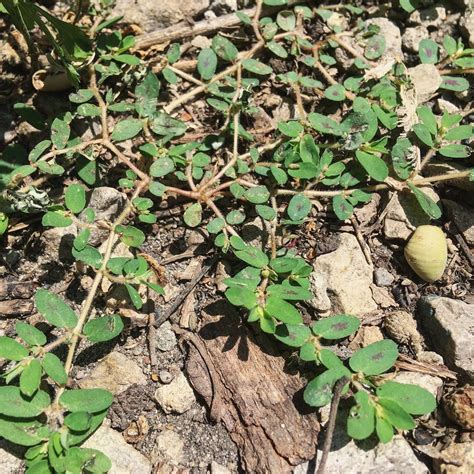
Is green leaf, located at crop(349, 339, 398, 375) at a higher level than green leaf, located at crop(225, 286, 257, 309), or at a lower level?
lower

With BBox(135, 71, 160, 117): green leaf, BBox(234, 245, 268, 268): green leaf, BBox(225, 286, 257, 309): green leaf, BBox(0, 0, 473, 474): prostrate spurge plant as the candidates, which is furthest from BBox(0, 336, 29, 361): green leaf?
BBox(135, 71, 160, 117): green leaf

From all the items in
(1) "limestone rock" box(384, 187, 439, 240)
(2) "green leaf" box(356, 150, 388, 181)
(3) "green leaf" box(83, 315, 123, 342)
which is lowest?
(3) "green leaf" box(83, 315, 123, 342)

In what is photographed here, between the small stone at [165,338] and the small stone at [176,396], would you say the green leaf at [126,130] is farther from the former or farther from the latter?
the small stone at [176,396]

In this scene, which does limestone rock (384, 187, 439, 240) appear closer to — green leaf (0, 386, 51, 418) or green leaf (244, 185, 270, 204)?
green leaf (244, 185, 270, 204)

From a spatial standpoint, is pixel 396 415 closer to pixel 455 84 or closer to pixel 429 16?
pixel 455 84

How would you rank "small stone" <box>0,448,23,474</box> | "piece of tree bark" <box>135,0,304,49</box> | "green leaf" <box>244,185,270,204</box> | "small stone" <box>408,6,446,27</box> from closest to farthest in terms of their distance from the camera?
"small stone" <box>0,448,23,474</box>, "green leaf" <box>244,185,270,204</box>, "piece of tree bark" <box>135,0,304,49</box>, "small stone" <box>408,6,446,27</box>

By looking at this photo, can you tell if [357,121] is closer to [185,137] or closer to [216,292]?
[185,137]
